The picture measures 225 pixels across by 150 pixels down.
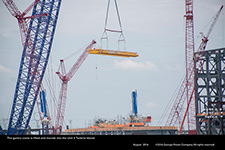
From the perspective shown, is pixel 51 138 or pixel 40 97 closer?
pixel 51 138

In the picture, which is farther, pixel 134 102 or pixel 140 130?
pixel 134 102

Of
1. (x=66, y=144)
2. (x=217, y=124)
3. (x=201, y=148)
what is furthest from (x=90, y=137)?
(x=217, y=124)

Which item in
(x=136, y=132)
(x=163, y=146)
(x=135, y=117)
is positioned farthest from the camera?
(x=135, y=117)

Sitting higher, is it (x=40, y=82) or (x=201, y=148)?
(x=40, y=82)

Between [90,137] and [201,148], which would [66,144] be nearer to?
[90,137]

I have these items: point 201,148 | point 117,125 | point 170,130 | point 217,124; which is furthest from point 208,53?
point 201,148

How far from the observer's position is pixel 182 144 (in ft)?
161

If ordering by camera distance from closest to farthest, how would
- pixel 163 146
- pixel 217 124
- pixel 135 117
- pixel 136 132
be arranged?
pixel 163 146 → pixel 217 124 → pixel 136 132 → pixel 135 117

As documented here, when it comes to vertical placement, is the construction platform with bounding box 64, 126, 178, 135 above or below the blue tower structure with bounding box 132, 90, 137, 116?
below

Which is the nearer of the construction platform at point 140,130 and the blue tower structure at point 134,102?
the construction platform at point 140,130

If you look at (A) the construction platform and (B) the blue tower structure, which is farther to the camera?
(B) the blue tower structure

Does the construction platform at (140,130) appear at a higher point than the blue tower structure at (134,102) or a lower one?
lower

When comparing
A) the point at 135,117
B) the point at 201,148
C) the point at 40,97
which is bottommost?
the point at 201,148

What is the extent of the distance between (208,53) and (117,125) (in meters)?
37.8
